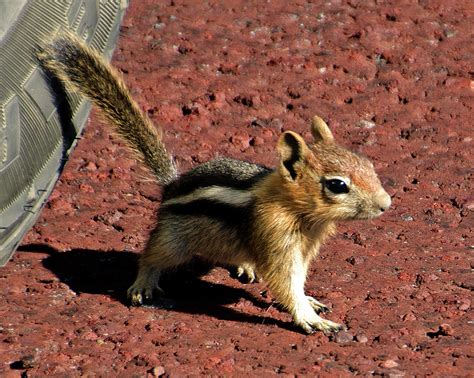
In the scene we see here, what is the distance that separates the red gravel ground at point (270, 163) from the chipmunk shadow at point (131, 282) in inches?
0.5

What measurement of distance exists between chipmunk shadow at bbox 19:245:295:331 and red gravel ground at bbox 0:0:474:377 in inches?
0.5

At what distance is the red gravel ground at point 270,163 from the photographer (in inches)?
183

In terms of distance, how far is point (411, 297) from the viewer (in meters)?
5.12

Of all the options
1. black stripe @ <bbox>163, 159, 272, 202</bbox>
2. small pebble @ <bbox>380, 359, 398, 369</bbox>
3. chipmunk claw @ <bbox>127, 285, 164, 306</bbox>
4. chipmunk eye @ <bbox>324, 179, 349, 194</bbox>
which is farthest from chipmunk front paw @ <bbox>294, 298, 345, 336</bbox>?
chipmunk claw @ <bbox>127, 285, 164, 306</bbox>

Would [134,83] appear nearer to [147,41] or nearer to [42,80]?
[147,41]

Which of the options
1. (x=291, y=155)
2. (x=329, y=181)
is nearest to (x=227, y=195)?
(x=291, y=155)

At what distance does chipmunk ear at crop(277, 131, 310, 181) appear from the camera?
5.09 meters

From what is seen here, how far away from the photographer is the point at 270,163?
6.58 metres

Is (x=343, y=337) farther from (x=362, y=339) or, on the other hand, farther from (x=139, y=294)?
(x=139, y=294)

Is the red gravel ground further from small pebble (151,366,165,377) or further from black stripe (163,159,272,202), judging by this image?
black stripe (163,159,272,202)

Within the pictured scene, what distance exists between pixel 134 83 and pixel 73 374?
315 centimetres

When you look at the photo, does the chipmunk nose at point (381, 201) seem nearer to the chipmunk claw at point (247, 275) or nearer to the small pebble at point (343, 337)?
the small pebble at point (343, 337)

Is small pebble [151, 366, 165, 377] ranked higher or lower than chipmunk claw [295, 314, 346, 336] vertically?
lower

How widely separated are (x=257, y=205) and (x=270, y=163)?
143 cm
